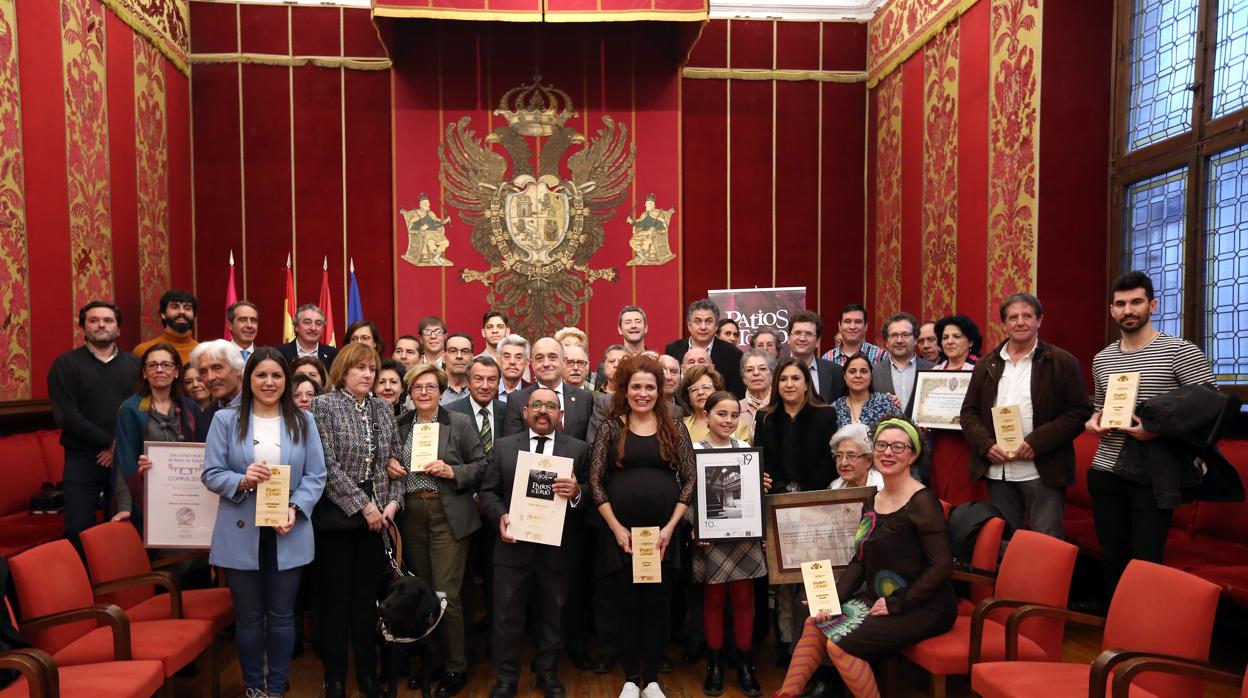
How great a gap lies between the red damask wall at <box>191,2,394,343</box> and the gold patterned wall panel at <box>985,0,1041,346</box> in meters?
5.25

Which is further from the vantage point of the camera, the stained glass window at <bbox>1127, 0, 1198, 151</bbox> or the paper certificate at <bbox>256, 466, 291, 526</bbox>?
the stained glass window at <bbox>1127, 0, 1198, 151</bbox>

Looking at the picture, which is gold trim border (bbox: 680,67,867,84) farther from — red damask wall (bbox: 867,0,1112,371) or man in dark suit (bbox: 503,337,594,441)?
man in dark suit (bbox: 503,337,594,441)

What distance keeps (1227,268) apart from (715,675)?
3.68 meters

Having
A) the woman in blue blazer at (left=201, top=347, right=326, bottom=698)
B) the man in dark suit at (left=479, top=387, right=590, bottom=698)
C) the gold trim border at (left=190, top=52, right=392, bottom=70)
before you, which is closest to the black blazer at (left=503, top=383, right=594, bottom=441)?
the man in dark suit at (left=479, top=387, right=590, bottom=698)

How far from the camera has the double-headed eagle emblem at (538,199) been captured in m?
8.15

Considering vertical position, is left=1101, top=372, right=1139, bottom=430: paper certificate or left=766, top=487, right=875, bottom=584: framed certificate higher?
left=1101, top=372, right=1139, bottom=430: paper certificate

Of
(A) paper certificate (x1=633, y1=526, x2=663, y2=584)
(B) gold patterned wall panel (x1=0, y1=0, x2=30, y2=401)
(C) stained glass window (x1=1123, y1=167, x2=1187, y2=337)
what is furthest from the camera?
(C) stained glass window (x1=1123, y1=167, x2=1187, y2=337)

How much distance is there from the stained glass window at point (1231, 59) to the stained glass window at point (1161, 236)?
475mm

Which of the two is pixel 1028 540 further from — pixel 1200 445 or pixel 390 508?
pixel 390 508

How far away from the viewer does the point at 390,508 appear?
143 inches

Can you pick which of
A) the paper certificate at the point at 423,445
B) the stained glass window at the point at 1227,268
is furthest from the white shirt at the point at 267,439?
the stained glass window at the point at 1227,268

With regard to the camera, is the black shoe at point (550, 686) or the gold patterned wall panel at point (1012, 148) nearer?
the black shoe at point (550, 686)

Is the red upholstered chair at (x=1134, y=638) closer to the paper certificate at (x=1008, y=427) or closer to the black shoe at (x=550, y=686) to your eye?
the paper certificate at (x=1008, y=427)

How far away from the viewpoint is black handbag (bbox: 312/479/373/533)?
357 centimetres
